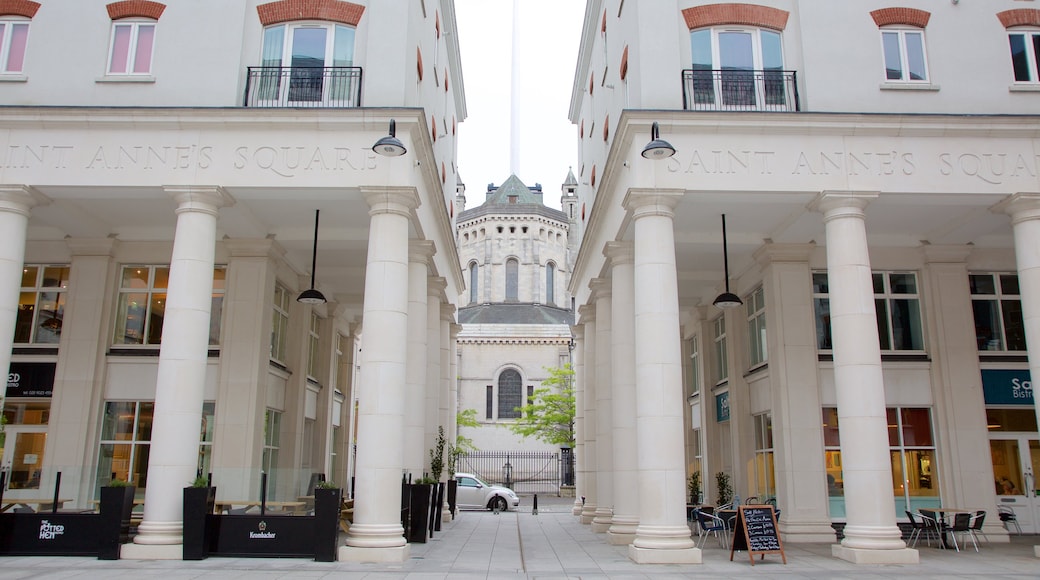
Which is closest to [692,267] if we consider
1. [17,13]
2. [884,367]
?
[884,367]

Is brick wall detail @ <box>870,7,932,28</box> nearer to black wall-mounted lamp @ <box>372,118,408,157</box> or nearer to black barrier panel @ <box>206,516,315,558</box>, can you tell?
black wall-mounted lamp @ <box>372,118,408,157</box>

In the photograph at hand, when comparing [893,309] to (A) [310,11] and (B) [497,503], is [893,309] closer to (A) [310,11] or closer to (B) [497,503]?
(A) [310,11]

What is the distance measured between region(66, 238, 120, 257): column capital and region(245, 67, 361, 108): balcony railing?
6.80 metres

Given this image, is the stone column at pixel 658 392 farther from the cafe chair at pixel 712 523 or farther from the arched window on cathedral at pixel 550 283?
the arched window on cathedral at pixel 550 283

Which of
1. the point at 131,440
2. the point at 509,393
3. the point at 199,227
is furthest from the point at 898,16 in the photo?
the point at 509,393

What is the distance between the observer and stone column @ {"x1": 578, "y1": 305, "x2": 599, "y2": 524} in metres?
26.2

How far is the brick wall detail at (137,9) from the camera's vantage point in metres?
17.3

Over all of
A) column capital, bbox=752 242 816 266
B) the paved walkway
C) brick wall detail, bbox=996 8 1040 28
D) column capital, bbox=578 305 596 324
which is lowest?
the paved walkway

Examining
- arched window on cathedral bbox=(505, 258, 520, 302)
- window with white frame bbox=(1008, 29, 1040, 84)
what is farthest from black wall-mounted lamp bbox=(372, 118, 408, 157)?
arched window on cathedral bbox=(505, 258, 520, 302)

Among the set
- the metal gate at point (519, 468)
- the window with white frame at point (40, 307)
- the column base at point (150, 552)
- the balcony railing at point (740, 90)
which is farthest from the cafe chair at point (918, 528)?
the metal gate at point (519, 468)

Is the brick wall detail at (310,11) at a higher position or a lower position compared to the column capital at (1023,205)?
higher

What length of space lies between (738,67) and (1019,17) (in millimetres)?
6441

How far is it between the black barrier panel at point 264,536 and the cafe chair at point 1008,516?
611 inches

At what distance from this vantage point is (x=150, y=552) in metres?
14.3
